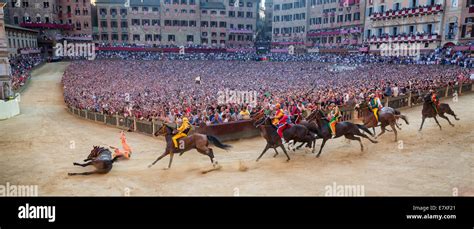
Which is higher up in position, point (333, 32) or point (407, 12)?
point (407, 12)

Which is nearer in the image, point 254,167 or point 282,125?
point 254,167

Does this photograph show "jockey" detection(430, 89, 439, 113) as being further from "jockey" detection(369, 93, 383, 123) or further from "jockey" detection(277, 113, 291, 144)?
"jockey" detection(277, 113, 291, 144)

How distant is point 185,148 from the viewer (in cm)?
1155

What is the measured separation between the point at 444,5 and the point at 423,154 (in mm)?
37925

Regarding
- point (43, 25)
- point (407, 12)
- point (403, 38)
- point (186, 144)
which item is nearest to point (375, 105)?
point (186, 144)

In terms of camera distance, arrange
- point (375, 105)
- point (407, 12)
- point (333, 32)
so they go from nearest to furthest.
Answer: point (375, 105) < point (407, 12) < point (333, 32)

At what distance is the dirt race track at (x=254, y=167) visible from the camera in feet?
30.6

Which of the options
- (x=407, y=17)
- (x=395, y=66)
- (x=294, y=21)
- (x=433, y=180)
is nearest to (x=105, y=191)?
(x=433, y=180)

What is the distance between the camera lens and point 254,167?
11359 mm

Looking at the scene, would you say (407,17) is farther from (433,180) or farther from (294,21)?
(433,180)

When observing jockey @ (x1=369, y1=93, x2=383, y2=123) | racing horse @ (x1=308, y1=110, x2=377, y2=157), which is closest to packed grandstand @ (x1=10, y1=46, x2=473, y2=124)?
jockey @ (x1=369, y1=93, x2=383, y2=123)

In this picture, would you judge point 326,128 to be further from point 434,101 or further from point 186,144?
point 434,101

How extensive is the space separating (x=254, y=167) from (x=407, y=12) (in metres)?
44.5

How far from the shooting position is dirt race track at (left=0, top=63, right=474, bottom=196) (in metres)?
9.31
